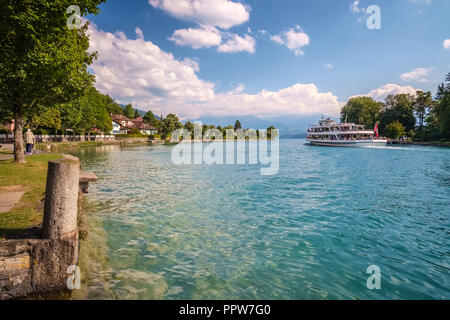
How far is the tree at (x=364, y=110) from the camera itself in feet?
402

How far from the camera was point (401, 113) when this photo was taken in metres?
105

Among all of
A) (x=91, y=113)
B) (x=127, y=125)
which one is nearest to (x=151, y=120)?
(x=127, y=125)

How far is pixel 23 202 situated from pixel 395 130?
12267 cm

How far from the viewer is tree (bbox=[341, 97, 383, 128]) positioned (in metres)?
122

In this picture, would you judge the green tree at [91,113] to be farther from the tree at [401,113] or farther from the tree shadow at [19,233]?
the tree at [401,113]

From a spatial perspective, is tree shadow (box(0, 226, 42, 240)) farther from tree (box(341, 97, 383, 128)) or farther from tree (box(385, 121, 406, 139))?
tree (box(341, 97, 383, 128))

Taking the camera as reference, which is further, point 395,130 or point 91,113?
point 395,130

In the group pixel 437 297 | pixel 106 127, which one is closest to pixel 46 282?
pixel 437 297

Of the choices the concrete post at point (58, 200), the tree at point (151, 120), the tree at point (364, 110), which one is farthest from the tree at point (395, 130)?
the concrete post at point (58, 200)

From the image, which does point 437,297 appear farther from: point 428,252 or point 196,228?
point 196,228

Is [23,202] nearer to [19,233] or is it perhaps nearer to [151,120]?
[19,233]

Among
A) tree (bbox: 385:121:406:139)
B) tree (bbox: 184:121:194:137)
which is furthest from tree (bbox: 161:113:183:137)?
tree (bbox: 385:121:406:139)

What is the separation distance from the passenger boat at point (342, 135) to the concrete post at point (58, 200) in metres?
88.1

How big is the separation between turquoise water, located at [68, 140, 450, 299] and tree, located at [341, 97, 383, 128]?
127320 millimetres
